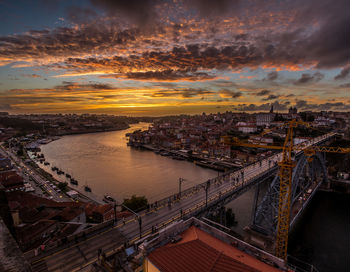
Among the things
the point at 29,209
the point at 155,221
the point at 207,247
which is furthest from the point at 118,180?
the point at 207,247

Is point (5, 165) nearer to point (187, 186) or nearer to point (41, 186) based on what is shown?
point (41, 186)

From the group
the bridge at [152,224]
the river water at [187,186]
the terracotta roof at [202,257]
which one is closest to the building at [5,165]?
the river water at [187,186]


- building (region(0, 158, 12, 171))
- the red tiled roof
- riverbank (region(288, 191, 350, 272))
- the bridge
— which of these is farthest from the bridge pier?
building (region(0, 158, 12, 171))

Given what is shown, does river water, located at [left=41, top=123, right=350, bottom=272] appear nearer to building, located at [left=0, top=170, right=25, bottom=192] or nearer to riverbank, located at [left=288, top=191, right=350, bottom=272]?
riverbank, located at [left=288, top=191, right=350, bottom=272]

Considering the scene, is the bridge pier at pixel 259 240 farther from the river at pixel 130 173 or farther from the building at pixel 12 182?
the building at pixel 12 182

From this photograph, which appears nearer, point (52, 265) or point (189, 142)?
point (52, 265)

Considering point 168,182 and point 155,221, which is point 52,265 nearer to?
point 155,221

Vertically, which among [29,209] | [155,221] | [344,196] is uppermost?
[155,221]

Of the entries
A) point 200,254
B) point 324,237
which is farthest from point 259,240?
point 200,254

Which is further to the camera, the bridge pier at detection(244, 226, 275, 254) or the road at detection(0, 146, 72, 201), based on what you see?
the road at detection(0, 146, 72, 201)
